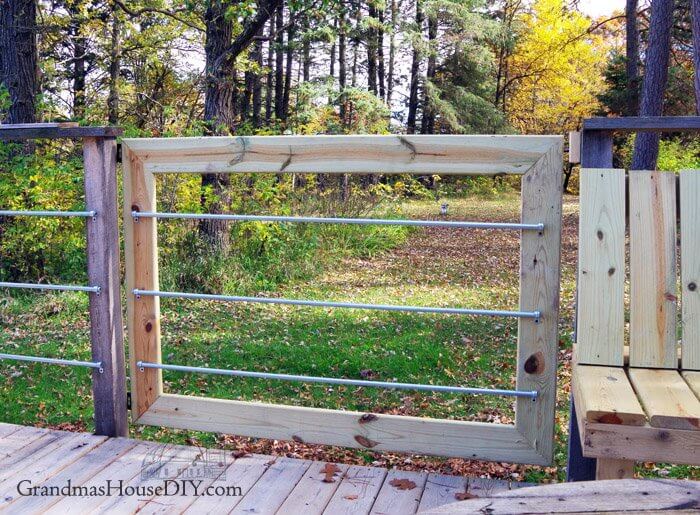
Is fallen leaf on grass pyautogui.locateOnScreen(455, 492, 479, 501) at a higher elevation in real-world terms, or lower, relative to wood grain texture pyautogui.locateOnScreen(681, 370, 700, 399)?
lower

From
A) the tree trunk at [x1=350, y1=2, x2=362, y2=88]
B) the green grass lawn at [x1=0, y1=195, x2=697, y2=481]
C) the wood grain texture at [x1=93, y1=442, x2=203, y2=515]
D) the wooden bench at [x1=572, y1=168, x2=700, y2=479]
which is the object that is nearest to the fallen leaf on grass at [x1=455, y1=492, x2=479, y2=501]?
the wooden bench at [x1=572, y1=168, x2=700, y2=479]

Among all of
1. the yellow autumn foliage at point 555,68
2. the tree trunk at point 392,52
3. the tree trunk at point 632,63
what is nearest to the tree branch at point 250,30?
the tree trunk at point 632,63

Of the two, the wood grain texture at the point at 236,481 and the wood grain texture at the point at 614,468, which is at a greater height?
the wood grain texture at the point at 614,468

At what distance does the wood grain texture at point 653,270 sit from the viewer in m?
2.19

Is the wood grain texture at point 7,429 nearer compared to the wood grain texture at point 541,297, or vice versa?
the wood grain texture at point 541,297

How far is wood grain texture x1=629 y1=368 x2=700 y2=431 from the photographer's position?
1729 mm

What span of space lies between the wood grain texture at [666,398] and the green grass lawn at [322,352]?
1166mm

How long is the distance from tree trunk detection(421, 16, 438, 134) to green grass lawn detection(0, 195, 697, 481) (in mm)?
12886

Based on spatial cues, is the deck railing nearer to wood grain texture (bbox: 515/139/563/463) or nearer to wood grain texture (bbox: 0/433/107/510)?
wood grain texture (bbox: 0/433/107/510)

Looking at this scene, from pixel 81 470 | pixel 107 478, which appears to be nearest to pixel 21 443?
pixel 81 470

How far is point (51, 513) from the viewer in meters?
2.14

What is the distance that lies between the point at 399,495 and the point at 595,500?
121cm

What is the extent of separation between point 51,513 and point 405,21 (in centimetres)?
1913

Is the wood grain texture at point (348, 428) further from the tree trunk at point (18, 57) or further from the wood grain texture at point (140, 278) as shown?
the tree trunk at point (18, 57)
